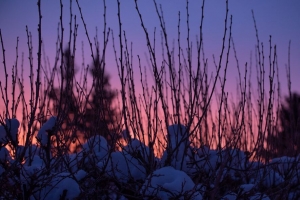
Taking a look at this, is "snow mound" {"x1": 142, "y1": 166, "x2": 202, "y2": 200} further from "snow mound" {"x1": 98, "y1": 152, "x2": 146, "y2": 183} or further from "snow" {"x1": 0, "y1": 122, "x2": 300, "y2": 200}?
"snow mound" {"x1": 98, "y1": 152, "x2": 146, "y2": 183}

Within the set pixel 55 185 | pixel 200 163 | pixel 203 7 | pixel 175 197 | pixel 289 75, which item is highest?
pixel 203 7

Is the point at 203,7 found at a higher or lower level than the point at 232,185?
higher

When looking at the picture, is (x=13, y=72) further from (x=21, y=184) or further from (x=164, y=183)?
(x=164, y=183)

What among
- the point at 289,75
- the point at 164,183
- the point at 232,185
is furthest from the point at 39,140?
the point at 289,75

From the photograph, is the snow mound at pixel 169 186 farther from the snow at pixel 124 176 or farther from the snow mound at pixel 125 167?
the snow mound at pixel 125 167

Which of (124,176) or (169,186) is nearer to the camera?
(169,186)

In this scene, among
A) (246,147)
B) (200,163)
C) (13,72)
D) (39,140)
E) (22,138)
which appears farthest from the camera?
(246,147)

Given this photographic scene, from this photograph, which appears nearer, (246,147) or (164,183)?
(164,183)

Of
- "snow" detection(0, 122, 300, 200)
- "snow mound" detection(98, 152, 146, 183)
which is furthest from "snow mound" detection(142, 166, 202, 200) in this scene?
"snow mound" detection(98, 152, 146, 183)

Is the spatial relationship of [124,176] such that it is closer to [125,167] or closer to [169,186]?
[125,167]

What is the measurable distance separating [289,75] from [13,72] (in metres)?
2.70

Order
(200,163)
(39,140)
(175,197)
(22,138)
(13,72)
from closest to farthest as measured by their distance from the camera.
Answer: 1. (175,197)
2. (39,140)
3. (13,72)
4. (200,163)
5. (22,138)

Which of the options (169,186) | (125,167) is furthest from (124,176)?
(169,186)

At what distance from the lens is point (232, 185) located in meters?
4.22
